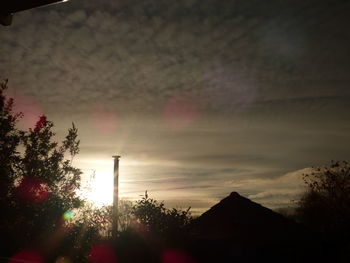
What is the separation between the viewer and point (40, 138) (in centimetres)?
2242

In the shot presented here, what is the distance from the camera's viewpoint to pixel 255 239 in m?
20.5

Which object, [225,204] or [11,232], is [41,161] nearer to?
[11,232]

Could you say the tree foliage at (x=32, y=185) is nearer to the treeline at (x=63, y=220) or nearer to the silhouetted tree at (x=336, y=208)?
the treeline at (x=63, y=220)

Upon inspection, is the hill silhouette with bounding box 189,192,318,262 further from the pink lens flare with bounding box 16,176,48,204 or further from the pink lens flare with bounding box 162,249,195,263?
the pink lens flare with bounding box 16,176,48,204

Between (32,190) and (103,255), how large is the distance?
726cm

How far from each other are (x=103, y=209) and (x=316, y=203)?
2421cm

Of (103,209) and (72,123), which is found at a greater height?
(72,123)

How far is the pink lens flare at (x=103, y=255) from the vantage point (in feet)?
48.3

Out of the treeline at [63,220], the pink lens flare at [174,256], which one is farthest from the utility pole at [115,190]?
the pink lens flare at [174,256]

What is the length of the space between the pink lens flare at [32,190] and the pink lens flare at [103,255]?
19.5 ft

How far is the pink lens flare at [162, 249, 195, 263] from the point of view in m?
14.7

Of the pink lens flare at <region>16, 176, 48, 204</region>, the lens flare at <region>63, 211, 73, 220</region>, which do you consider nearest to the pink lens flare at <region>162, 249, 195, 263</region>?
the lens flare at <region>63, 211, 73, 220</region>

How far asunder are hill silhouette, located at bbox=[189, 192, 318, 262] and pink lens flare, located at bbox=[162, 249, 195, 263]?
12.7 ft

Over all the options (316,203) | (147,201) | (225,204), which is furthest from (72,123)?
(316,203)
